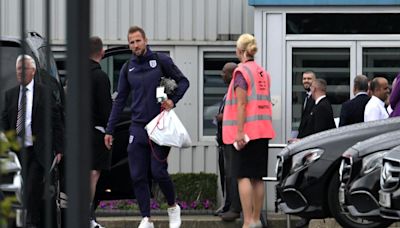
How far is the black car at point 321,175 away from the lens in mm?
12586

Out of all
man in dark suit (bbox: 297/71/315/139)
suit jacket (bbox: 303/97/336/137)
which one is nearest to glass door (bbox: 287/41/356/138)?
man in dark suit (bbox: 297/71/315/139)

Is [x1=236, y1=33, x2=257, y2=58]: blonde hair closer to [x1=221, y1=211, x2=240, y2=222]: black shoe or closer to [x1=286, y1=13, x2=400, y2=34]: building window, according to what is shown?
[x1=221, y1=211, x2=240, y2=222]: black shoe

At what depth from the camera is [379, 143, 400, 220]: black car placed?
34.1 feet

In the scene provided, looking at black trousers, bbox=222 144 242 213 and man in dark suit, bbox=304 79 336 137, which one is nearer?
black trousers, bbox=222 144 242 213

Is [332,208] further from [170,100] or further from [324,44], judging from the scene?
[324,44]

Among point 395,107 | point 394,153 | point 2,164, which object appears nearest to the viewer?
point 2,164

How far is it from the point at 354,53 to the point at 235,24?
1.85m

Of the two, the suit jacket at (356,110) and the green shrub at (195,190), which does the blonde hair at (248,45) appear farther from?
the green shrub at (195,190)

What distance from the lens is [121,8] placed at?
17.6 meters

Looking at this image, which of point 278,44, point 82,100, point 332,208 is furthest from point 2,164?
point 278,44

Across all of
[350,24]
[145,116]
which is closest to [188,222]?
[145,116]

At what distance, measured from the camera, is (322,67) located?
1708 centimetres

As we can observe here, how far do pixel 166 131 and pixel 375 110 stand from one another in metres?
4.03

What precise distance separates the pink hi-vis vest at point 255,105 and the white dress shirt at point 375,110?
335 cm
